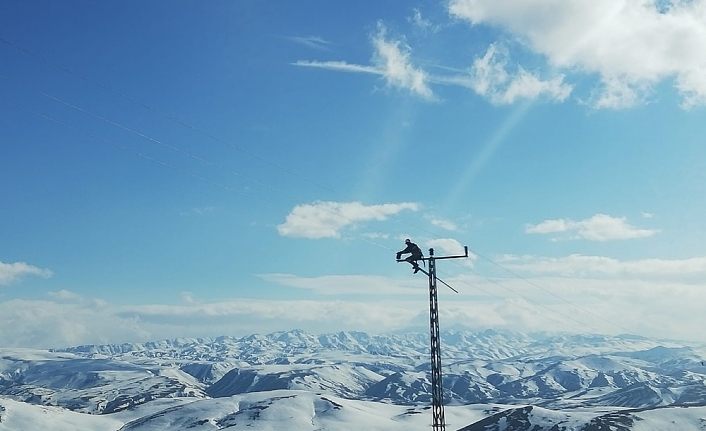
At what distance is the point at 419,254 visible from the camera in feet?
146

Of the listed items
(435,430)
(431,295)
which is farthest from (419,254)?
(435,430)

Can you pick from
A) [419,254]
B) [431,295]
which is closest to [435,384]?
[431,295]

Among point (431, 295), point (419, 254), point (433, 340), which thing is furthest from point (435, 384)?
point (419, 254)

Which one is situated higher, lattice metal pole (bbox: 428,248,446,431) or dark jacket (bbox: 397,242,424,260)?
dark jacket (bbox: 397,242,424,260)

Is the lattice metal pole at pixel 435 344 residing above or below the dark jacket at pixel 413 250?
below

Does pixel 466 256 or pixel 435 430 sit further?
pixel 435 430

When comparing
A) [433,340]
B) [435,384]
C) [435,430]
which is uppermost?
[433,340]

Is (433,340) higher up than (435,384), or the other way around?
(433,340)

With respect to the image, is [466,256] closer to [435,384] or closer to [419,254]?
[419,254]

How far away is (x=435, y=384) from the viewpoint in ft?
146

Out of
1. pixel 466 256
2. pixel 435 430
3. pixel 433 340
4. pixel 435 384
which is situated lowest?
pixel 435 430

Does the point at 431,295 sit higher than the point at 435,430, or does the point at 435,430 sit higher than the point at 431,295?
the point at 431,295

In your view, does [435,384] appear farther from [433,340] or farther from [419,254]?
[419,254]

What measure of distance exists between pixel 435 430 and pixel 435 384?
4.90m
